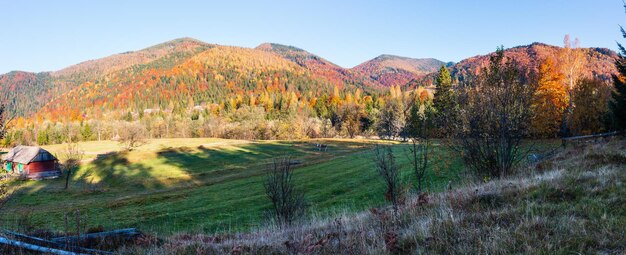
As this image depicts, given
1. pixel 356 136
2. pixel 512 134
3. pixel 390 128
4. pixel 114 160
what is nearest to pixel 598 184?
pixel 512 134

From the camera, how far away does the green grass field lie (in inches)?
826

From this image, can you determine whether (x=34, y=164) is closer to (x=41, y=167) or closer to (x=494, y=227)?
(x=41, y=167)

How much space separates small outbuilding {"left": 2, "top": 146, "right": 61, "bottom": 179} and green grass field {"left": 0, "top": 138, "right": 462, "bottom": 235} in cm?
770

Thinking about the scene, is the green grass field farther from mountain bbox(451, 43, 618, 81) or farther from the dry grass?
mountain bbox(451, 43, 618, 81)

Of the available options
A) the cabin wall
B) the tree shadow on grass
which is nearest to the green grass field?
the tree shadow on grass

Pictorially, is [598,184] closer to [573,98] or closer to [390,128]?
[573,98]

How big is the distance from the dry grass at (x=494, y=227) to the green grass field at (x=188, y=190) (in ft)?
12.2

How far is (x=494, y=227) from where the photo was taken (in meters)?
4.61

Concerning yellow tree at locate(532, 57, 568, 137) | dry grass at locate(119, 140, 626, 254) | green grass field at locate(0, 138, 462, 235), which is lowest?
green grass field at locate(0, 138, 462, 235)

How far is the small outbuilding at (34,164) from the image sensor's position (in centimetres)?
5994

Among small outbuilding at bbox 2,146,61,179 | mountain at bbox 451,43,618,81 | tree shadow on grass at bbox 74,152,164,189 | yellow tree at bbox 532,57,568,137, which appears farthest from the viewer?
small outbuilding at bbox 2,146,61,179

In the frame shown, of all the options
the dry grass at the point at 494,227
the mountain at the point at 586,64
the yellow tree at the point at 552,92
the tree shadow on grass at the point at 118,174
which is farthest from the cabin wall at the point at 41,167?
the yellow tree at the point at 552,92

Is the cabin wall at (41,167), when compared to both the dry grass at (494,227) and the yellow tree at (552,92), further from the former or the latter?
the yellow tree at (552,92)

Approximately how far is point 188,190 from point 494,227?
37.1 metres
